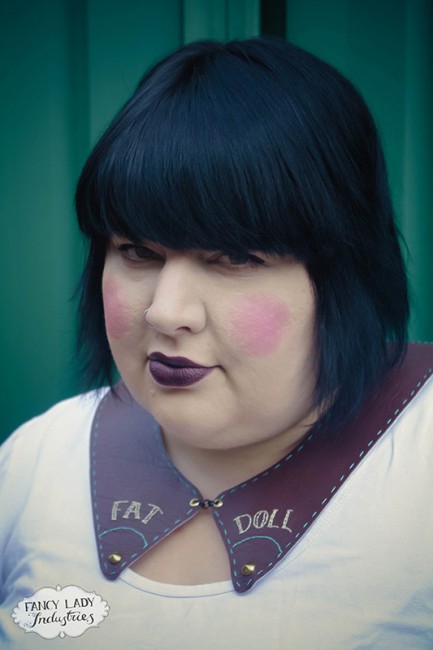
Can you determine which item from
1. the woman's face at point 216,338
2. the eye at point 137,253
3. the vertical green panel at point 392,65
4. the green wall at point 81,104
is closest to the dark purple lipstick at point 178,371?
the woman's face at point 216,338

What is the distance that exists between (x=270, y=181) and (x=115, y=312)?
274mm

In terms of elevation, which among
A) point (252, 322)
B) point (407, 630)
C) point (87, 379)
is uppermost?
point (252, 322)

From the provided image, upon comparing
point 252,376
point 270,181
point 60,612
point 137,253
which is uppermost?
point 270,181

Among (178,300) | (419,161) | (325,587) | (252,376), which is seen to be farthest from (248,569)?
(419,161)

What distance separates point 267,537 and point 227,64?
64 cm

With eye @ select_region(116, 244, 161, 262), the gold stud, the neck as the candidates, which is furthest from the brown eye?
the gold stud

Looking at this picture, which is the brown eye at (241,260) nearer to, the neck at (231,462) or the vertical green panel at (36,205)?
the neck at (231,462)

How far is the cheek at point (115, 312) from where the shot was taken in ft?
3.34

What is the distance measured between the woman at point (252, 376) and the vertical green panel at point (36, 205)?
0.55 metres

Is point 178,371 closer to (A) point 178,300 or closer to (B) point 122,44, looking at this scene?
(A) point 178,300

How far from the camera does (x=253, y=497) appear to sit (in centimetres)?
109

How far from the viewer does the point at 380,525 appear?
1.01 m

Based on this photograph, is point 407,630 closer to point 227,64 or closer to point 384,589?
point 384,589

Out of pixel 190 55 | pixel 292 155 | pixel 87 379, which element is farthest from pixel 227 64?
pixel 87 379
